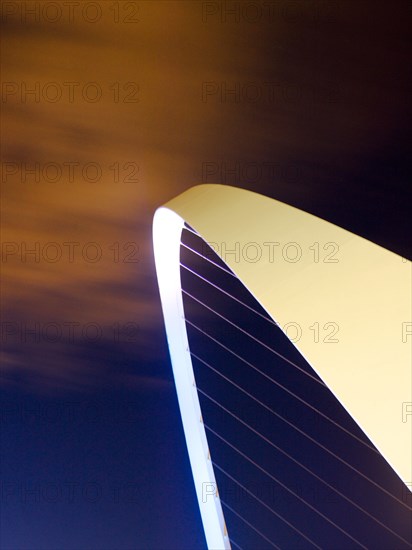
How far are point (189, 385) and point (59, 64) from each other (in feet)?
14.2

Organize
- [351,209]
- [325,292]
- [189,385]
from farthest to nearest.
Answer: [351,209]
[189,385]
[325,292]

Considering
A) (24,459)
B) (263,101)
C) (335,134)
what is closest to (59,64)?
(263,101)

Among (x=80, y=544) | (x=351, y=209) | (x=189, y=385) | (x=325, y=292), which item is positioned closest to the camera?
(x=325, y=292)

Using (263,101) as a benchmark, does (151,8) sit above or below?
above

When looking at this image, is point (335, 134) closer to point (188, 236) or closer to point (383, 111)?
point (383, 111)

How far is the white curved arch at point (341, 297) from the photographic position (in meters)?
2.41

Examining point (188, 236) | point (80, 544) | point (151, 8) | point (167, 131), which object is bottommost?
point (80, 544)

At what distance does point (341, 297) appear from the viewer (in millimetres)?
2693

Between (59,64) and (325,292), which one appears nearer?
(325,292)

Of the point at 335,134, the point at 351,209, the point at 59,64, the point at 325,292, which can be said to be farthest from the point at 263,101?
the point at 325,292

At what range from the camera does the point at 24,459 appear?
7980 millimetres

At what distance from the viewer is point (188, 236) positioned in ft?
26.2

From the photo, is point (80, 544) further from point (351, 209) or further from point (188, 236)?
point (351, 209)

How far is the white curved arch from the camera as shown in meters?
2.41
